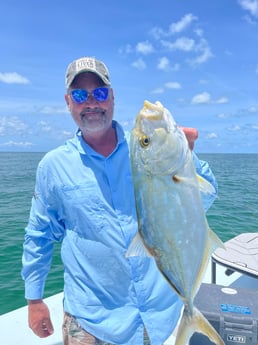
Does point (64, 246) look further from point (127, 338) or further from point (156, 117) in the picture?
point (156, 117)

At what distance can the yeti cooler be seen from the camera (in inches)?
118

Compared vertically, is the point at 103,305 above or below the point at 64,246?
below

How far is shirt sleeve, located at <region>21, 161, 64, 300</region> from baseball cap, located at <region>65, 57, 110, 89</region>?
2.31 feet

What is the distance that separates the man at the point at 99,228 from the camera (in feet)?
7.85

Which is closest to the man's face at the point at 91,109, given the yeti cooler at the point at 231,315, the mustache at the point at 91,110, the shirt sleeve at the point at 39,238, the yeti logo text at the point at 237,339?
the mustache at the point at 91,110

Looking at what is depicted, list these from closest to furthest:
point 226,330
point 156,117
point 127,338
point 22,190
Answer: point 156,117 < point 127,338 < point 226,330 < point 22,190

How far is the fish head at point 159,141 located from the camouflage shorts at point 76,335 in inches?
53.5

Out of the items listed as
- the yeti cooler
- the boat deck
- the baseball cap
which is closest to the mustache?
the baseball cap

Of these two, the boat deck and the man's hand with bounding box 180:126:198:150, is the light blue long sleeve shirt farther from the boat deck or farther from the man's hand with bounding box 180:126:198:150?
the boat deck

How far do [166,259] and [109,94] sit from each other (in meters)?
1.23

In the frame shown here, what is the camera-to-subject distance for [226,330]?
9.92 feet

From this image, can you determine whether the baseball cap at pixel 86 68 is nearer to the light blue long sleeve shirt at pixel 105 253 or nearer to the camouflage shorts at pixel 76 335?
the light blue long sleeve shirt at pixel 105 253

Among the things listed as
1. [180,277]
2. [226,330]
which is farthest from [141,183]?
[226,330]

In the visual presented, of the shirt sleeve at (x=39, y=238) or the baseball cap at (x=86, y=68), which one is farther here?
the shirt sleeve at (x=39, y=238)
